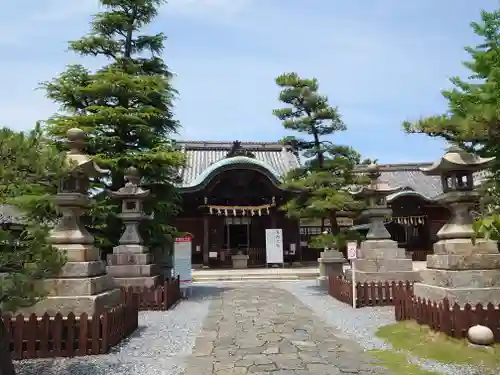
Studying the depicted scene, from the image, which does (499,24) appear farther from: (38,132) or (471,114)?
(38,132)

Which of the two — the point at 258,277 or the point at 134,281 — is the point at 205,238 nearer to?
the point at 258,277

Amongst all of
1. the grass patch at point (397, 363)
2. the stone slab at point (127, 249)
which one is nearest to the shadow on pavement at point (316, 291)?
the stone slab at point (127, 249)

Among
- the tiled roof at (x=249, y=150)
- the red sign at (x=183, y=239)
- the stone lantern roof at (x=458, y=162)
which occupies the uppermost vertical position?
the tiled roof at (x=249, y=150)

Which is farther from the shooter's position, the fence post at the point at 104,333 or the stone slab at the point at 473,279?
the stone slab at the point at 473,279

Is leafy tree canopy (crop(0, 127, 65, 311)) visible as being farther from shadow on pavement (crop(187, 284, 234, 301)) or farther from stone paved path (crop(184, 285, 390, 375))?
shadow on pavement (crop(187, 284, 234, 301))

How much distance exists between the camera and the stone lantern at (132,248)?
11.9m

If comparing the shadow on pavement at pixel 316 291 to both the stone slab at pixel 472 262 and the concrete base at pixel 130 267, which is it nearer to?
the concrete base at pixel 130 267

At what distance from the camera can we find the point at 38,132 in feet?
15.0

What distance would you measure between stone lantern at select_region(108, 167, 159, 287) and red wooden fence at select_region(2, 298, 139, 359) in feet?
17.4

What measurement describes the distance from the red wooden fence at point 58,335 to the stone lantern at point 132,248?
5316 mm

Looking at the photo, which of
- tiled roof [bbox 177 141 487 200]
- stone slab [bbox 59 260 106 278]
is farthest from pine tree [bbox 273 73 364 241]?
tiled roof [bbox 177 141 487 200]

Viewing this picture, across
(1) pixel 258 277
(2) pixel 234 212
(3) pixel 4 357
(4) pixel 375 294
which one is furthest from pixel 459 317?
(2) pixel 234 212

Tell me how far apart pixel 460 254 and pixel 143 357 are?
549 cm

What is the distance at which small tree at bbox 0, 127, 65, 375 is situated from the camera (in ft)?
14.5
